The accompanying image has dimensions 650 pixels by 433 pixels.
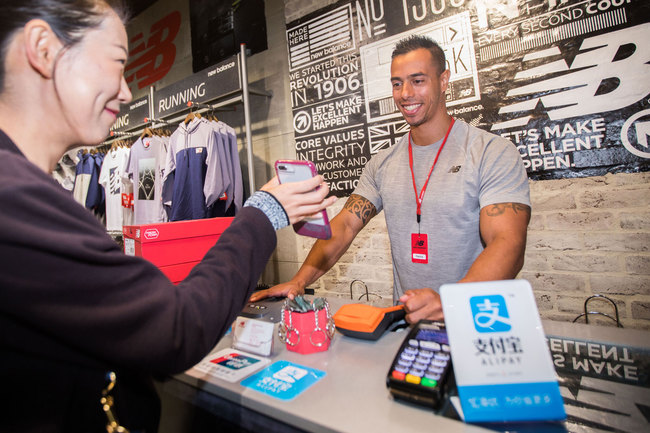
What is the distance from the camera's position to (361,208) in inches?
68.5

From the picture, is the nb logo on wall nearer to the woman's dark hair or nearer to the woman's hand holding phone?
the woman's hand holding phone

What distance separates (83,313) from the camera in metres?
0.47

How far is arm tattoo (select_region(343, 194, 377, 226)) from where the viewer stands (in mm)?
1730

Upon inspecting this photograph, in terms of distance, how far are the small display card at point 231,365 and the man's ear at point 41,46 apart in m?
0.69

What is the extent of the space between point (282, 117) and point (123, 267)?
2.75 meters

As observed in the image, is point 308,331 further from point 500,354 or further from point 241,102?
point 241,102

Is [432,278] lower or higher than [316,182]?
lower

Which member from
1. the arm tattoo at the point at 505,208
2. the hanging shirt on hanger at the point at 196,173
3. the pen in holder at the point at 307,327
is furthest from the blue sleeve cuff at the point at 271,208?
the hanging shirt on hanger at the point at 196,173

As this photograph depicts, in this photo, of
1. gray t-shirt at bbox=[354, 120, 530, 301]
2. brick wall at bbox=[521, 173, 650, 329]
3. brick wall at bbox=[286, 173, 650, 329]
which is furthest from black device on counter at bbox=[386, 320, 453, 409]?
brick wall at bbox=[521, 173, 650, 329]

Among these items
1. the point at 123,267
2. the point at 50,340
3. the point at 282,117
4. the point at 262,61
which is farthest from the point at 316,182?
the point at 262,61

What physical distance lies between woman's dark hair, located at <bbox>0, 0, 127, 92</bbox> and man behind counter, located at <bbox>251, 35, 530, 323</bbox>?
94 centimetres

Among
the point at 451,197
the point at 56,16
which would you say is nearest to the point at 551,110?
the point at 451,197

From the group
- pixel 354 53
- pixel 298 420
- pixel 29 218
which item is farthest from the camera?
pixel 354 53

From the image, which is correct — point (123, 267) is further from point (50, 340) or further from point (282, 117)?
point (282, 117)
